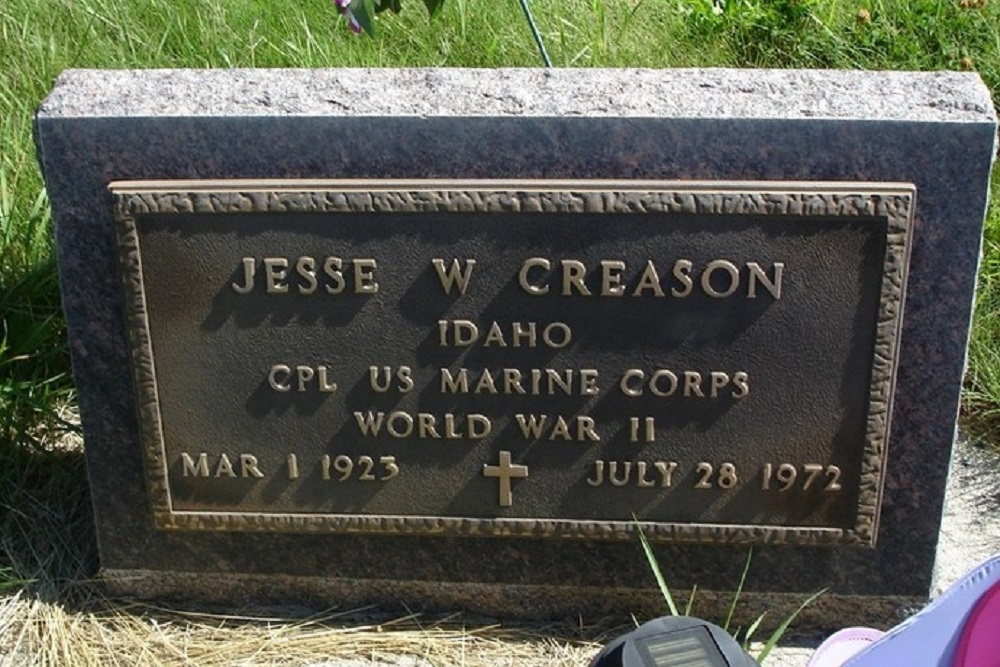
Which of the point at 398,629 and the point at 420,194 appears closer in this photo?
the point at 420,194

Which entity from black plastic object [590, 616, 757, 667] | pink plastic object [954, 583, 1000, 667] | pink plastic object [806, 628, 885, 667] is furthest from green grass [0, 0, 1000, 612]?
pink plastic object [954, 583, 1000, 667]

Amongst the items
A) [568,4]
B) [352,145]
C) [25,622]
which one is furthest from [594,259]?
[568,4]

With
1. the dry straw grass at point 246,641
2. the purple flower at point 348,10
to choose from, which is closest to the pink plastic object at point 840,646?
the dry straw grass at point 246,641

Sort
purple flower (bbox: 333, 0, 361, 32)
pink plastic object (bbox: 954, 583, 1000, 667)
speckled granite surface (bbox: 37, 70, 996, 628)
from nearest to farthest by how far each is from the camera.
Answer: pink plastic object (bbox: 954, 583, 1000, 667)
speckled granite surface (bbox: 37, 70, 996, 628)
purple flower (bbox: 333, 0, 361, 32)

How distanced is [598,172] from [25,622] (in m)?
1.45

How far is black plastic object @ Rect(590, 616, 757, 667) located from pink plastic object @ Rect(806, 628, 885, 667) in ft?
1.89

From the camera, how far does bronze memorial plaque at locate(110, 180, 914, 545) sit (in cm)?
221

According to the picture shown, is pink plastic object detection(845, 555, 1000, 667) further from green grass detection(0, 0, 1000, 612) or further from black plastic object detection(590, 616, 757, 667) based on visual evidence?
green grass detection(0, 0, 1000, 612)

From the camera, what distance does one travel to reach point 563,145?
2172 millimetres

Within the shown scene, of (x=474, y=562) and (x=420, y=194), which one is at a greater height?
(x=420, y=194)

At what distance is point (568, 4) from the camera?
13.9 feet

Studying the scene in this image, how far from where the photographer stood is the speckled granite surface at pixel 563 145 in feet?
Answer: 7.04

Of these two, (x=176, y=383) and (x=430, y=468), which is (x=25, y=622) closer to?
(x=176, y=383)

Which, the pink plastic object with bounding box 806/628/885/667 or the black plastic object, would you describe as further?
the pink plastic object with bounding box 806/628/885/667
